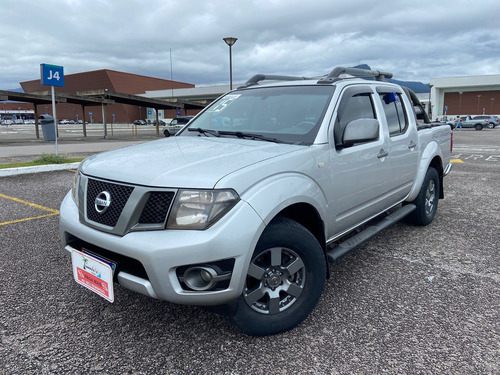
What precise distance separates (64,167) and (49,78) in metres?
2.43

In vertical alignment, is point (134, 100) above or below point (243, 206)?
above

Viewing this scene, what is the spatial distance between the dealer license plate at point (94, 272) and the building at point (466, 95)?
239 ft

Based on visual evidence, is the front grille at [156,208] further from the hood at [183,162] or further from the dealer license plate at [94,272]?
the dealer license plate at [94,272]

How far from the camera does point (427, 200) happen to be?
4.92 meters

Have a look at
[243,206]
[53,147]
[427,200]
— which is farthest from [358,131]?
[53,147]

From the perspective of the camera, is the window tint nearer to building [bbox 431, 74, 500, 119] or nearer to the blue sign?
the blue sign

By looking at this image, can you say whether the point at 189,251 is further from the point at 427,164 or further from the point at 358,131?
the point at 427,164

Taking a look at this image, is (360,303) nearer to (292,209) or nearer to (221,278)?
(292,209)

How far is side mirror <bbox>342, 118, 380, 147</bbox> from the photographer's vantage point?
2.96 meters

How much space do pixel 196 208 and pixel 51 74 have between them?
1004 centimetres

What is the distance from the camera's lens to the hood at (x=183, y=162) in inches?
86.7

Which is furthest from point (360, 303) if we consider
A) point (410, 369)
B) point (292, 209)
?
point (292, 209)

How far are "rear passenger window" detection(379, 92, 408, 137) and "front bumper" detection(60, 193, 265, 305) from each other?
2.38 m

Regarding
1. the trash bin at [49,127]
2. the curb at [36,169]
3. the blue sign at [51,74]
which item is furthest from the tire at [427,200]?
the blue sign at [51,74]
